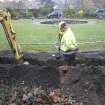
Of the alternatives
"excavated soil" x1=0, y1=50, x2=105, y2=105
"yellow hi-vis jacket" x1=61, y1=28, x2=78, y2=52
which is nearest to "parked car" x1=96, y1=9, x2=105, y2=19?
"yellow hi-vis jacket" x1=61, y1=28, x2=78, y2=52

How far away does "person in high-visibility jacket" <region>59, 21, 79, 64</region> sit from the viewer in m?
13.9

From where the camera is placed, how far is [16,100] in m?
10.4

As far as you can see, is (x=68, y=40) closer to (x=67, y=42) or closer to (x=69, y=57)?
(x=67, y=42)

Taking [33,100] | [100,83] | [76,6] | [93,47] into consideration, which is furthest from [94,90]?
[76,6]

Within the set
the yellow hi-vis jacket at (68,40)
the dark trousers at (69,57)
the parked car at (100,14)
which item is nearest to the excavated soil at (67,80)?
the yellow hi-vis jacket at (68,40)

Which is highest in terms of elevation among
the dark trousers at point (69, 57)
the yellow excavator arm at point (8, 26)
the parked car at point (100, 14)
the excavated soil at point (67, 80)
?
the yellow excavator arm at point (8, 26)

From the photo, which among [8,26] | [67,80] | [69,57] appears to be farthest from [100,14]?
[67,80]

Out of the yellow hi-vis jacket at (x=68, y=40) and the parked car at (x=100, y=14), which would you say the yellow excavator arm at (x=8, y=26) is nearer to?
the yellow hi-vis jacket at (x=68, y=40)

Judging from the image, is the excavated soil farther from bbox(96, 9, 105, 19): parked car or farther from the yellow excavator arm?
bbox(96, 9, 105, 19): parked car

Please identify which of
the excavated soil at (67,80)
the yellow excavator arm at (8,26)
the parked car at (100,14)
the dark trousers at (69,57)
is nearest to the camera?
the excavated soil at (67,80)

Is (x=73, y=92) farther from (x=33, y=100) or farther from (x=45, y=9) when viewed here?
(x=45, y=9)

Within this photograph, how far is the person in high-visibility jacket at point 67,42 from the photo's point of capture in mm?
13945

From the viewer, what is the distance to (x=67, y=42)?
14.0 meters

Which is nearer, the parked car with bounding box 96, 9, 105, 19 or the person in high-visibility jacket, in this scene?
the person in high-visibility jacket
